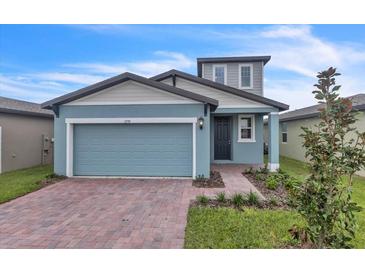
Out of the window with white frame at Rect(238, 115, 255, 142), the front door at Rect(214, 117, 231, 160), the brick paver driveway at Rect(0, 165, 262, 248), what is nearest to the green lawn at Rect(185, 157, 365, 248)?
the brick paver driveway at Rect(0, 165, 262, 248)

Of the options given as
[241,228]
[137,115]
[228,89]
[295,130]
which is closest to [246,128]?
[228,89]

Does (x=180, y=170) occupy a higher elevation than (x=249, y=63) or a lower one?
lower

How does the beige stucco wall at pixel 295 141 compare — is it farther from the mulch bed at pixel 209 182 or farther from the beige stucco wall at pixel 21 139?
the beige stucco wall at pixel 21 139

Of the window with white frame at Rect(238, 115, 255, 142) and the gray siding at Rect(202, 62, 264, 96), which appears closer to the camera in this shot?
the window with white frame at Rect(238, 115, 255, 142)

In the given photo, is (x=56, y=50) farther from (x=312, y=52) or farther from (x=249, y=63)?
(x=312, y=52)

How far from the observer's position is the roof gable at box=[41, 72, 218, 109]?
8.58 m

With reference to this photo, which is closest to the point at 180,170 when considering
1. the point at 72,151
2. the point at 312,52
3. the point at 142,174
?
the point at 142,174

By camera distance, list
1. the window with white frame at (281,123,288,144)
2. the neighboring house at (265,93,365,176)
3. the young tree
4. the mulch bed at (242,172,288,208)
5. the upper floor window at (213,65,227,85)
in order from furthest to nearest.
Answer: the window with white frame at (281,123,288,144) → the neighboring house at (265,93,365,176) → the upper floor window at (213,65,227,85) → the mulch bed at (242,172,288,208) → the young tree

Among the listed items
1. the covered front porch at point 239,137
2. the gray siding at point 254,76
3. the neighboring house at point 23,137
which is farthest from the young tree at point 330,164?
the neighboring house at point 23,137

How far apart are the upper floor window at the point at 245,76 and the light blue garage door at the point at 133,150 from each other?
6397 mm

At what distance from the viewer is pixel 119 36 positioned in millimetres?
9531

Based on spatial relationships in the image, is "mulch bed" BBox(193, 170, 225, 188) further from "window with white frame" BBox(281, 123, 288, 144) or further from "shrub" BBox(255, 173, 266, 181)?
"window with white frame" BBox(281, 123, 288, 144)

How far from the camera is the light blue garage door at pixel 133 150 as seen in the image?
8.95 m

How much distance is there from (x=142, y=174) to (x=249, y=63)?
9066 millimetres
